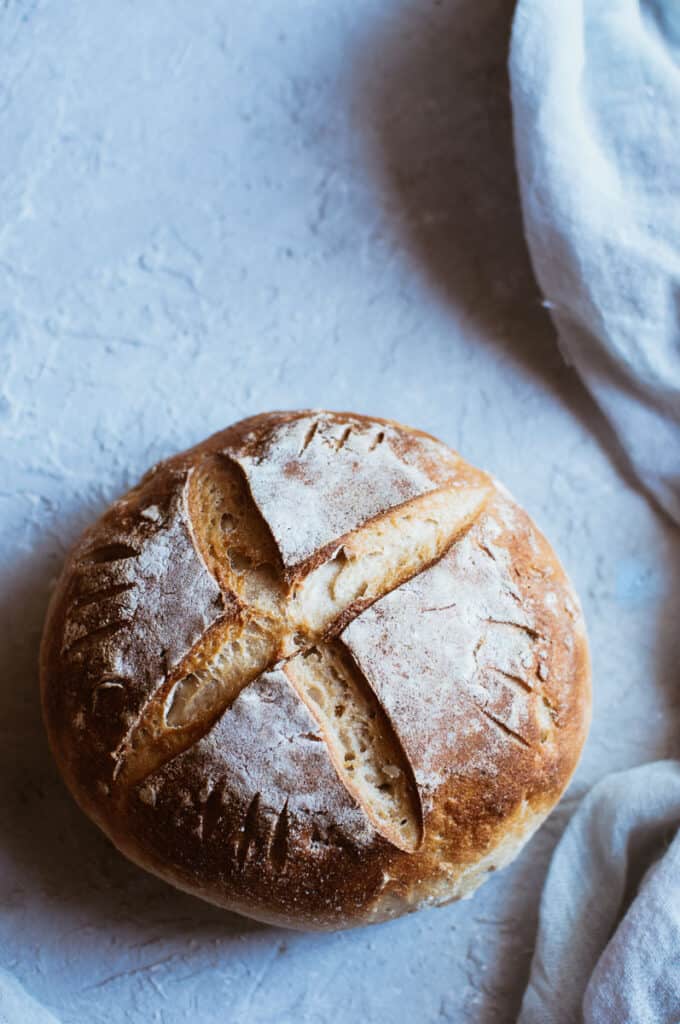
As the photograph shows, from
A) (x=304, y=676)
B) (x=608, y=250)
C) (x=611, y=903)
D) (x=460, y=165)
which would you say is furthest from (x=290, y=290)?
(x=611, y=903)

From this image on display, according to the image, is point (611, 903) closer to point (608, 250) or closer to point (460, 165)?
point (608, 250)

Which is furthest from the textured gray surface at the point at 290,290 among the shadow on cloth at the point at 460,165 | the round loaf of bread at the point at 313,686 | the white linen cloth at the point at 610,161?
the round loaf of bread at the point at 313,686

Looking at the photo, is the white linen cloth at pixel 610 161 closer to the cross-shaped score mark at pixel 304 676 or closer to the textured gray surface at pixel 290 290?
the textured gray surface at pixel 290 290

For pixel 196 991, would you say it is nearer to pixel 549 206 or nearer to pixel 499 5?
pixel 549 206

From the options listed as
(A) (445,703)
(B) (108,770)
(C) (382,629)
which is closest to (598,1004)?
(A) (445,703)

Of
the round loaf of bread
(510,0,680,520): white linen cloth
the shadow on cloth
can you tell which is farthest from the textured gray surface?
the round loaf of bread
